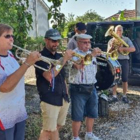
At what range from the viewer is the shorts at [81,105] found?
365 cm

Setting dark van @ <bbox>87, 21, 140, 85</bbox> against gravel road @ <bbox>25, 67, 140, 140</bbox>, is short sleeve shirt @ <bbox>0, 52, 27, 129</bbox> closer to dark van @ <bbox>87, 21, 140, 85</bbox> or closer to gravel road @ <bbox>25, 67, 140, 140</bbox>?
gravel road @ <bbox>25, 67, 140, 140</bbox>

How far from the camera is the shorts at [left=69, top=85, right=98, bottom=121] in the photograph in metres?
3.65

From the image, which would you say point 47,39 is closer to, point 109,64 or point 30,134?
point 30,134

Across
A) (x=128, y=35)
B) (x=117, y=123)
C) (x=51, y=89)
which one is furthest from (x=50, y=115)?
(x=128, y=35)

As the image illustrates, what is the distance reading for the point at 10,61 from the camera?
2395 mm

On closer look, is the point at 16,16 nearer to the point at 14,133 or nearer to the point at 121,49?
the point at 14,133

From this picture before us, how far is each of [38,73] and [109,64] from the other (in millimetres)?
2313

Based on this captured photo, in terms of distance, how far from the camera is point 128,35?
23.5 feet

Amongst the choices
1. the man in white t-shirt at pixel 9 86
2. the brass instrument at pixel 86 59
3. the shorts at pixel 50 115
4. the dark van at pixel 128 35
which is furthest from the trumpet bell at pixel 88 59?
the dark van at pixel 128 35

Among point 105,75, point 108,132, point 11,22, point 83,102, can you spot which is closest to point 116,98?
point 105,75

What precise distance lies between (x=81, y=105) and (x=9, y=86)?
163cm

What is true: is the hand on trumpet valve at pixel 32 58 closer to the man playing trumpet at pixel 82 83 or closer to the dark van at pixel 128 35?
the man playing trumpet at pixel 82 83

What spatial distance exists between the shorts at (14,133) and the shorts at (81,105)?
4.16 feet

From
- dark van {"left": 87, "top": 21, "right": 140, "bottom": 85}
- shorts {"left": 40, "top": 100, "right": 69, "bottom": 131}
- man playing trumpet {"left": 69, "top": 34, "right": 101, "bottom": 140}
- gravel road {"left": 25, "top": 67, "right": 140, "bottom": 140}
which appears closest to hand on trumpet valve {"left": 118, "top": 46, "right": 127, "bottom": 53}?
gravel road {"left": 25, "top": 67, "right": 140, "bottom": 140}
